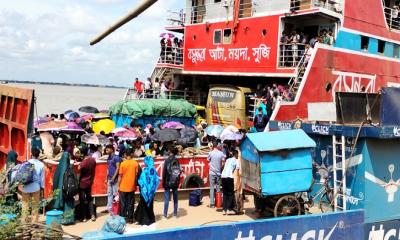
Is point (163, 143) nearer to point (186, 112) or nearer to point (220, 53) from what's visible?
point (186, 112)

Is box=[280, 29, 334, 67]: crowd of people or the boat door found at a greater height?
the boat door

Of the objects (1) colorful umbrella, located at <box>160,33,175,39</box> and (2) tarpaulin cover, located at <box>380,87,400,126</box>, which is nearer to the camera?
(2) tarpaulin cover, located at <box>380,87,400,126</box>

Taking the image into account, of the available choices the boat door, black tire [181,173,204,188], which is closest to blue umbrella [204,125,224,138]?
black tire [181,173,204,188]

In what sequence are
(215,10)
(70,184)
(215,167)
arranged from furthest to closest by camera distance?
1. (215,10)
2. (215,167)
3. (70,184)

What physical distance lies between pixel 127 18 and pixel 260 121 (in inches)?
301

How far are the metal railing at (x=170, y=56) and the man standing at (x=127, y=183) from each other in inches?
564

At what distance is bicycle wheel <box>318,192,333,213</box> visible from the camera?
370 inches

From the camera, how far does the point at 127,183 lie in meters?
9.32

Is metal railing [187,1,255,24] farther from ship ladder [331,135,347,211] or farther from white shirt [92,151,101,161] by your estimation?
ship ladder [331,135,347,211]

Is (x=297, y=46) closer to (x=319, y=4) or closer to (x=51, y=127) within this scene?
(x=319, y=4)

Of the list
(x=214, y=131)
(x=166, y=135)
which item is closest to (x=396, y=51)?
(x=214, y=131)

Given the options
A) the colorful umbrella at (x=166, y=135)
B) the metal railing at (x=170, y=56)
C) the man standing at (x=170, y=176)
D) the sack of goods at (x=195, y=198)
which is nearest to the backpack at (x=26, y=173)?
the man standing at (x=170, y=176)

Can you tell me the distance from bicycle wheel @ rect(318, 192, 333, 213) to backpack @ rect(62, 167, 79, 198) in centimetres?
511

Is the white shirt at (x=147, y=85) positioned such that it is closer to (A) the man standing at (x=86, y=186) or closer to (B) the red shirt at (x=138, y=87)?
(B) the red shirt at (x=138, y=87)
